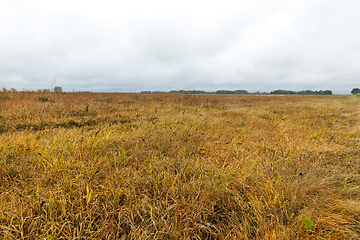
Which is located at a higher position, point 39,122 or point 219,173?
point 39,122

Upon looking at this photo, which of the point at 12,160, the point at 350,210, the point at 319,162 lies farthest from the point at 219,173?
the point at 12,160

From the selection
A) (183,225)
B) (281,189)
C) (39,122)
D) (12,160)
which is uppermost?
(39,122)

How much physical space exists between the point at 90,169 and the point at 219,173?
7.65 ft

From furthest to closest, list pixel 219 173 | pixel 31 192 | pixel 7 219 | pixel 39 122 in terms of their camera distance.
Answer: pixel 39 122 < pixel 219 173 < pixel 31 192 < pixel 7 219

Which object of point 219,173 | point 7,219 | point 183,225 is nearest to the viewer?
point 7,219

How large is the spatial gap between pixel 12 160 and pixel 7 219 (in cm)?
166

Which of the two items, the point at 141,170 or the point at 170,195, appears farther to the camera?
the point at 141,170

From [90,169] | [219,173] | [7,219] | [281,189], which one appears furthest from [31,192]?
→ [281,189]

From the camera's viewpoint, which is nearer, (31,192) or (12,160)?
(31,192)

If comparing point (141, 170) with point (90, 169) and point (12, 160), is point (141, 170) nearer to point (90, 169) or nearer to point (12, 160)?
point (90, 169)

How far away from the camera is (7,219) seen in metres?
1.58

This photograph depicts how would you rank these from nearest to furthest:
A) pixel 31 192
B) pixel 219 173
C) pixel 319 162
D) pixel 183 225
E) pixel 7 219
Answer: pixel 7 219, pixel 183 225, pixel 31 192, pixel 219 173, pixel 319 162

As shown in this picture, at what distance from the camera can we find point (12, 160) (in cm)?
266

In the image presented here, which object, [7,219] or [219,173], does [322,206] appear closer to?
[219,173]
